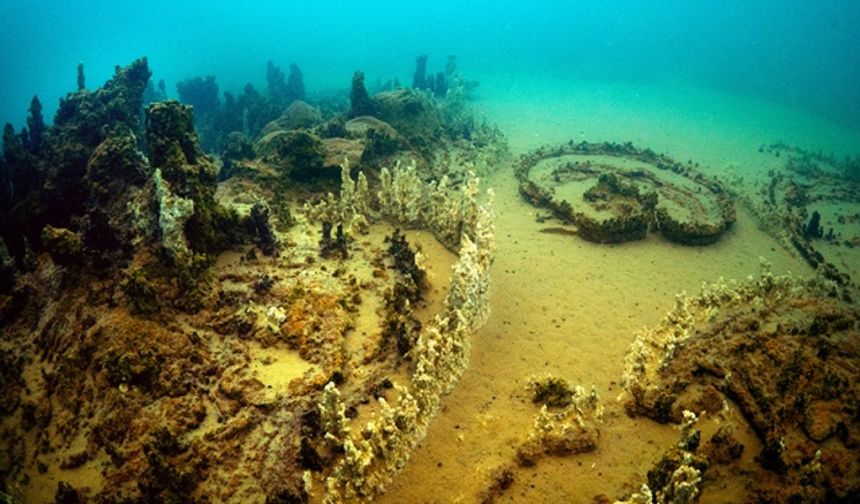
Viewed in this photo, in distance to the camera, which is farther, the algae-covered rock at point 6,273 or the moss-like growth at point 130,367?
the algae-covered rock at point 6,273

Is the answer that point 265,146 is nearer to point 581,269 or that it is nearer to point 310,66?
point 581,269

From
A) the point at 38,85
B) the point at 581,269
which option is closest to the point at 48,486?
the point at 581,269

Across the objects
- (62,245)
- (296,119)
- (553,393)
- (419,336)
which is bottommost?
(553,393)

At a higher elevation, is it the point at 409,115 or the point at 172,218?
the point at 409,115

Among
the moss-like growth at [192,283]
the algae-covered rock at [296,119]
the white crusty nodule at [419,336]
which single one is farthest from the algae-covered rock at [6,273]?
the algae-covered rock at [296,119]

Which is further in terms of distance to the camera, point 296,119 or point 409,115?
point 296,119

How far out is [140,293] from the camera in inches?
318

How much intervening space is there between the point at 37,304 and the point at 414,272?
797cm

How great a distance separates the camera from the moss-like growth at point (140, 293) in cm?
802

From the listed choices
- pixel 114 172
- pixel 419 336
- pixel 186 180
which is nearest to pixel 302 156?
pixel 186 180

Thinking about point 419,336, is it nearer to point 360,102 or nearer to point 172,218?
point 172,218

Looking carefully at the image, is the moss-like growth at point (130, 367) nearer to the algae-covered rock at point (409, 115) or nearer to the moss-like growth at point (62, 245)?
the moss-like growth at point (62, 245)

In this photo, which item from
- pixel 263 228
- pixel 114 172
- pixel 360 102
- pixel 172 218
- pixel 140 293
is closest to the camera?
pixel 140 293

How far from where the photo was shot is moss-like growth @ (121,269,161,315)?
26.3 feet
